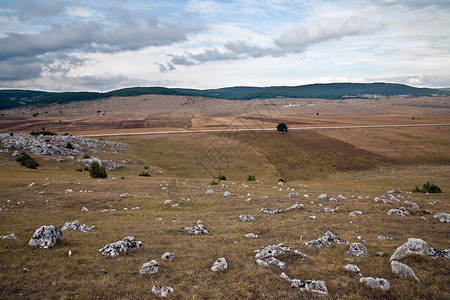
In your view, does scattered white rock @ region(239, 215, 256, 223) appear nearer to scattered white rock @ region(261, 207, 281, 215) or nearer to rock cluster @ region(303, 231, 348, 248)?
scattered white rock @ region(261, 207, 281, 215)

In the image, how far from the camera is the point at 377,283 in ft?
26.8

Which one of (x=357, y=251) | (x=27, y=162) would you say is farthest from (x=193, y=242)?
(x=27, y=162)

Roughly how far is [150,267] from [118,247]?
2.63 meters

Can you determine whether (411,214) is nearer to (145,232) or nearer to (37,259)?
(145,232)

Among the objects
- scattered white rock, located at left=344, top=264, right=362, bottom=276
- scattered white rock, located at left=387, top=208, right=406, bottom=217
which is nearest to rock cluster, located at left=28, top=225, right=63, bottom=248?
scattered white rock, located at left=344, top=264, right=362, bottom=276

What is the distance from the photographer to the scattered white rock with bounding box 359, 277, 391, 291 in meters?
8.03

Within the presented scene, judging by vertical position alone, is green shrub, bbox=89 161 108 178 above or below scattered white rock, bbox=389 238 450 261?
below

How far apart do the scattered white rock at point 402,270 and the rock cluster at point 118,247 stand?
10487 millimetres

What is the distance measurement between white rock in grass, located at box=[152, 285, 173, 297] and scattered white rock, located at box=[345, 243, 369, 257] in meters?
7.67

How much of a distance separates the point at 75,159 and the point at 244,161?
116 feet

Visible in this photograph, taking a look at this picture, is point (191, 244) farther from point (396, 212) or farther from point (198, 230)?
point (396, 212)

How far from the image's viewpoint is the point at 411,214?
17.5 m

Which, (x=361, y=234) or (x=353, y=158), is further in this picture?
(x=353, y=158)

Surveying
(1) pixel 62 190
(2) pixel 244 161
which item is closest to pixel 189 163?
(2) pixel 244 161
